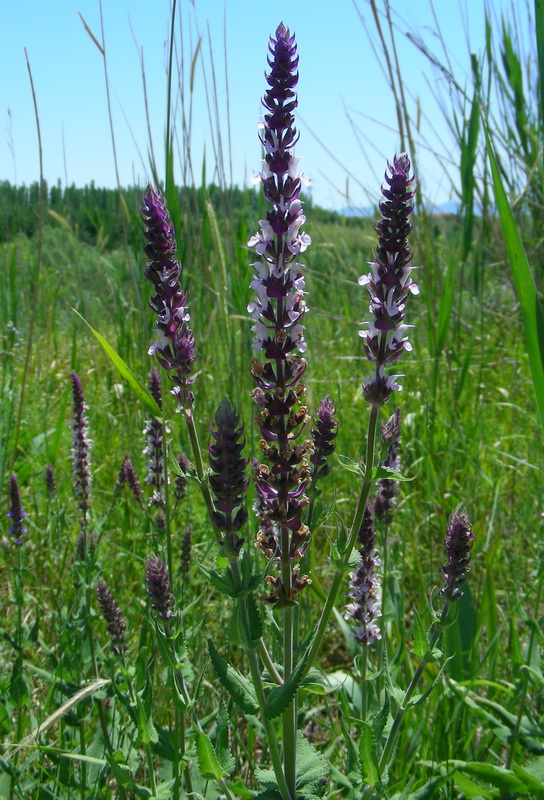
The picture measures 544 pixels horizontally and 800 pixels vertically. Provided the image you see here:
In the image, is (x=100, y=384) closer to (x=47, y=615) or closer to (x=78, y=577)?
(x=47, y=615)

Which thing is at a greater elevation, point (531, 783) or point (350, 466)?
point (350, 466)

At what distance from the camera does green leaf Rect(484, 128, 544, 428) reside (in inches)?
57.8

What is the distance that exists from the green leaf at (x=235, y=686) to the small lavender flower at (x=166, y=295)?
22.9 inches

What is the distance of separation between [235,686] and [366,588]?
0.68 metres

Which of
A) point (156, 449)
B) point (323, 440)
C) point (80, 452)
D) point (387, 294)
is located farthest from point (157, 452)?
point (387, 294)

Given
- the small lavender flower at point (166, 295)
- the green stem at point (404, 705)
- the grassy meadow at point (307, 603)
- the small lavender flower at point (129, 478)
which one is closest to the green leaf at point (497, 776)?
the grassy meadow at point (307, 603)

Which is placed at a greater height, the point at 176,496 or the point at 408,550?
the point at 176,496

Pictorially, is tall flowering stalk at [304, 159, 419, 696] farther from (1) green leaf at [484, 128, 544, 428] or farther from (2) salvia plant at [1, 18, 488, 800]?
(1) green leaf at [484, 128, 544, 428]

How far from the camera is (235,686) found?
4.99 ft

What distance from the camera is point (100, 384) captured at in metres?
5.55

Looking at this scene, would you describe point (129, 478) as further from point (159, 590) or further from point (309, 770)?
point (309, 770)

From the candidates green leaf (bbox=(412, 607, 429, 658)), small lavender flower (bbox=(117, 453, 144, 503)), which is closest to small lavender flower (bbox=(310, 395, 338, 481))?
green leaf (bbox=(412, 607, 429, 658))

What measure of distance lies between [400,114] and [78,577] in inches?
92.5

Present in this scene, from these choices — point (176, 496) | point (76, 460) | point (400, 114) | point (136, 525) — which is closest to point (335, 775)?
point (176, 496)
